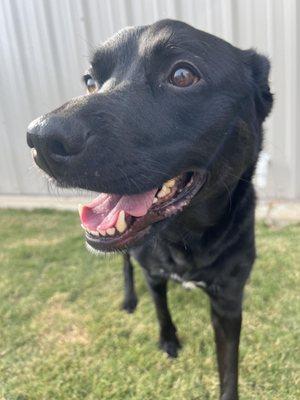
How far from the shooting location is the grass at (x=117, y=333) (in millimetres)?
2324

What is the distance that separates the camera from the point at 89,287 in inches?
126

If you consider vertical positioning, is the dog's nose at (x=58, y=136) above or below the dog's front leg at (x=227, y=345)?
above

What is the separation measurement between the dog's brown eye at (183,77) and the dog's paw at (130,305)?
1.72m

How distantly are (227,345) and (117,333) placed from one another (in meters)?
0.80

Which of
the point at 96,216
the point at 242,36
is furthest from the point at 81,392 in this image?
the point at 242,36

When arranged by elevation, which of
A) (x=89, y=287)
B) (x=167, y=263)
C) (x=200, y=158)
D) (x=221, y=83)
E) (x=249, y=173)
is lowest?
(x=89, y=287)

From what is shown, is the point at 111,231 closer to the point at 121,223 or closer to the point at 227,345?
the point at 121,223

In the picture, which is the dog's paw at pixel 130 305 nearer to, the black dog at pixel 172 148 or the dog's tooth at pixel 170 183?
the black dog at pixel 172 148

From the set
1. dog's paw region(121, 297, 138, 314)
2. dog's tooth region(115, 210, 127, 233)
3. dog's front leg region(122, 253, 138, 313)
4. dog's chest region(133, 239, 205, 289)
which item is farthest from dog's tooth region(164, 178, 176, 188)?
dog's paw region(121, 297, 138, 314)

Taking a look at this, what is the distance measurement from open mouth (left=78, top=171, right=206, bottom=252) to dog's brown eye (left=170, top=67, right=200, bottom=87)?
318 millimetres

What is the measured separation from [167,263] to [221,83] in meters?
0.87

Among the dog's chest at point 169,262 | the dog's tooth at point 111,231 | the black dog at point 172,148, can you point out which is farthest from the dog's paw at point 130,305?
the dog's tooth at point 111,231

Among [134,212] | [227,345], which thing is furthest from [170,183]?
[227,345]

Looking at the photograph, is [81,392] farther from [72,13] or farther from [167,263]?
[72,13]
